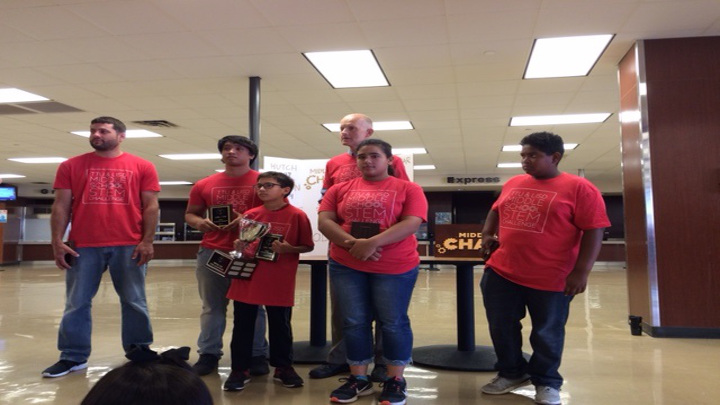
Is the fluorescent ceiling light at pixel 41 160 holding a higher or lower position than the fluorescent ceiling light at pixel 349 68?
higher

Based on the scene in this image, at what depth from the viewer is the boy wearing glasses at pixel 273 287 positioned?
2793 mm

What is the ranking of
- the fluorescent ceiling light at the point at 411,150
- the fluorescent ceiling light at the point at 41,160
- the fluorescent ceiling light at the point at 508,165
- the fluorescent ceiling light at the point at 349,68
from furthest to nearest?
the fluorescent ceiling light at the point at 508,165 → the fluorescent ceiling light at the point at 41,160 → the fluorescent ceiling light at the point at 411,150 → the fluorescent ceiling light at the point at 349,68

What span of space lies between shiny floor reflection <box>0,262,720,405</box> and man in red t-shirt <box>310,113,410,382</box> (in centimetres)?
11

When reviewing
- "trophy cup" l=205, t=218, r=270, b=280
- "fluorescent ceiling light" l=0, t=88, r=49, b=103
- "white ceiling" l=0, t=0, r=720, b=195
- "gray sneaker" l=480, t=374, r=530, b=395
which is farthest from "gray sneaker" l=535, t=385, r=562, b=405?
"fluorescent ceiling light" l=0, t=88, r=49, b=103

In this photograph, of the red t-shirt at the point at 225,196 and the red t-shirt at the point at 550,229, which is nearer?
the red t-shirt at the point at 550,229

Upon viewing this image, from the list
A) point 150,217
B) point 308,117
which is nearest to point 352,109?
point 308,117

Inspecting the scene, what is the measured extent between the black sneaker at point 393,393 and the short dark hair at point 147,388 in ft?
6.59

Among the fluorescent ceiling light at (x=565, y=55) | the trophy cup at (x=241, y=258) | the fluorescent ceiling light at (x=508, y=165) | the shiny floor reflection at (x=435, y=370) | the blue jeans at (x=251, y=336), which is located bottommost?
the shiny floor reflection at (x=435, y=370)

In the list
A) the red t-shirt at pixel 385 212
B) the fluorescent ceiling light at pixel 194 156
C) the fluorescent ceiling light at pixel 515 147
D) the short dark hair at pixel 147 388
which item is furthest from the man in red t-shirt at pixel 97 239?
the fluorescent ceiling light at pixel 194 156

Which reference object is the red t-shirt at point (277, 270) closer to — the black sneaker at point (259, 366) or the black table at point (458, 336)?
the black table at point (458, 336)

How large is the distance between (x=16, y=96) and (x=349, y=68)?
15.8 feet

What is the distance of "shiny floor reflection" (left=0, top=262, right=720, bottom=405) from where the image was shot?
A: 2.68 m

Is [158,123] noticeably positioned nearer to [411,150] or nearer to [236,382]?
[411,150]

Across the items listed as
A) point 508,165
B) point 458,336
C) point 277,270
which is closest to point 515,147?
point 508,165
